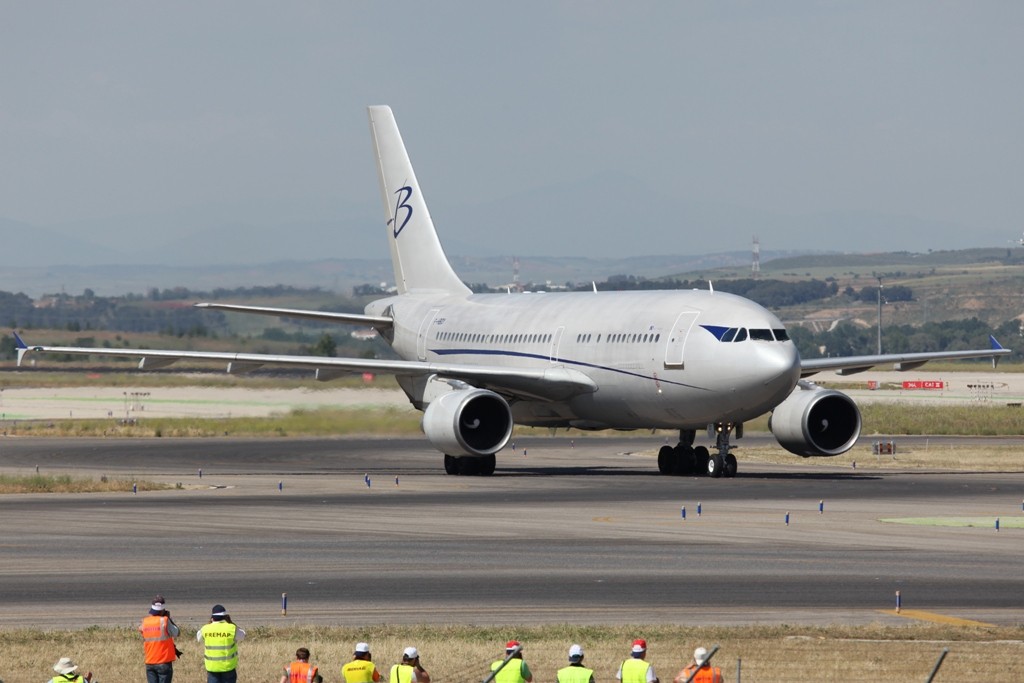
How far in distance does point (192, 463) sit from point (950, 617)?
3405 centimetres

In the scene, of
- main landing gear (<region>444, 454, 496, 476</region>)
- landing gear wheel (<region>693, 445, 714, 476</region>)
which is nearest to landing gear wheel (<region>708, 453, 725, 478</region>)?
landing gear wheel (<region>693, 445, 714, 476</region>)

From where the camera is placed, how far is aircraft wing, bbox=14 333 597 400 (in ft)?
154

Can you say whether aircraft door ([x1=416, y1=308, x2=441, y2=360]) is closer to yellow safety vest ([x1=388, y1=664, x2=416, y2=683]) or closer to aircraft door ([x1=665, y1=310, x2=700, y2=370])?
aircraft door ([x1=665, y1=310, x2=700, y2=370])

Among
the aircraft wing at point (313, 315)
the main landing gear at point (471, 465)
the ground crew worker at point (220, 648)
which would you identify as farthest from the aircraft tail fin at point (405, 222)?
the ground crew worker at point (220, 648)

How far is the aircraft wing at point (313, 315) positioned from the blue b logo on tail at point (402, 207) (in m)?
3.25

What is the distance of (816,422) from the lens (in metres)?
46.4

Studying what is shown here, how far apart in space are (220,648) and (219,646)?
0.02m

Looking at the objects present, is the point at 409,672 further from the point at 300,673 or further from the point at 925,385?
the point at 925,385

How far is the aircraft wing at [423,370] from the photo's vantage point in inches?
1847

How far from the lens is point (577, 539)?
31.6m

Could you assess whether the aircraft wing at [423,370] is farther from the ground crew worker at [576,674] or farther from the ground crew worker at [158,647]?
the ground crew worker at [576,674]

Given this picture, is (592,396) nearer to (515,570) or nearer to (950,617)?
(515,570)

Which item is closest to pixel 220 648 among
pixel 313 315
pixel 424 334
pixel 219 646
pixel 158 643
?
pixel 219 646

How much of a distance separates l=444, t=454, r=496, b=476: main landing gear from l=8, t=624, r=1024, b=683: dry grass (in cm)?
2516
